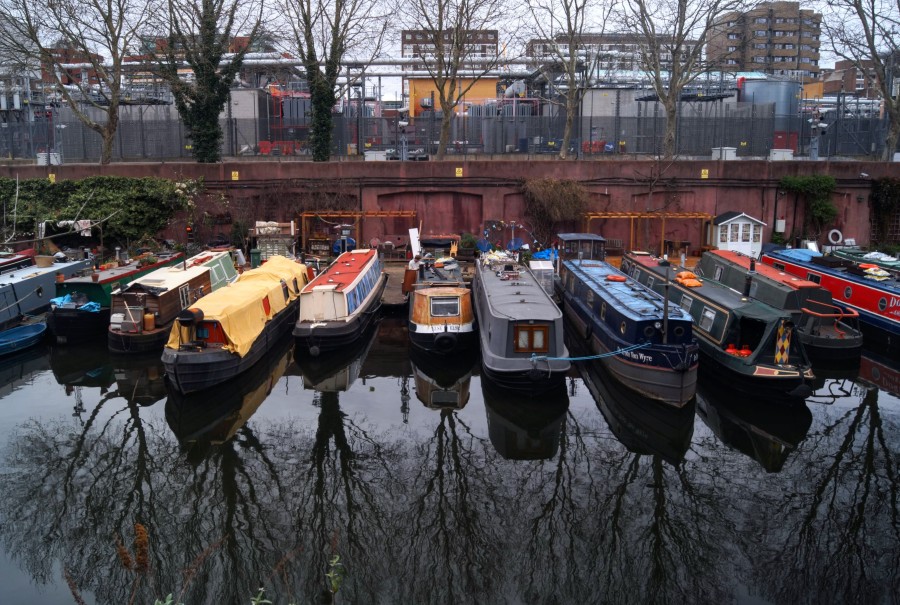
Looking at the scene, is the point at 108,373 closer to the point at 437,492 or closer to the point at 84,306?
the point at 84,306

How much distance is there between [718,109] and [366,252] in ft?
79.2

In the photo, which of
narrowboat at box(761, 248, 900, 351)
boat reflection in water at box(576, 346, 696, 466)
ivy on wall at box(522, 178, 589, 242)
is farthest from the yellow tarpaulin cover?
narrowboat at box(761, 248, 900, 351)

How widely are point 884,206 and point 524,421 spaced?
23.4 metres

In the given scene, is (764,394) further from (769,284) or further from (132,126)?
(132,126)

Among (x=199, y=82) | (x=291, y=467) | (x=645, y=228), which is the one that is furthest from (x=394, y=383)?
(x=199, y=82)

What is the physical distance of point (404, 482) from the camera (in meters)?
12.7

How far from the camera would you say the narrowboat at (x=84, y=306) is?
20.0 m

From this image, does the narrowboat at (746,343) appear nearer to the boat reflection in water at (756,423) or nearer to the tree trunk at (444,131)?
the boat reflection in water at (756,423)

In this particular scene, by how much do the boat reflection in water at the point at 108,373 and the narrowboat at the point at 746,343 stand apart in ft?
38.9

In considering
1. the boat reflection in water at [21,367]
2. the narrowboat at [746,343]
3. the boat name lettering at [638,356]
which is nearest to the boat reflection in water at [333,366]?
the boat reflection in water at [21,367]

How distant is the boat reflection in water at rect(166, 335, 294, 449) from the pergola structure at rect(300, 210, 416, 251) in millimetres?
11790

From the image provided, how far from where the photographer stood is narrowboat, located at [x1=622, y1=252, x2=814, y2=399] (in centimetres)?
1581

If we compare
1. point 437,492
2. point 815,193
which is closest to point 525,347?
point 437,492

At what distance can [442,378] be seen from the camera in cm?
1822
